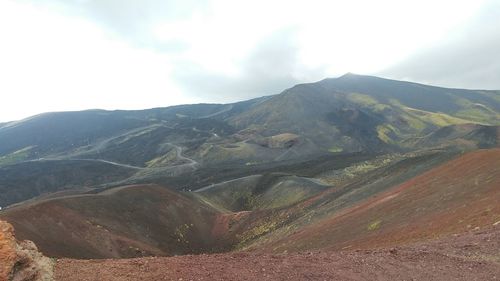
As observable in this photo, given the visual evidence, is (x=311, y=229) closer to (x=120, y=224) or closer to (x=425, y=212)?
(x=425, y=212)

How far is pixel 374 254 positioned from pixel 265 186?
9059cm

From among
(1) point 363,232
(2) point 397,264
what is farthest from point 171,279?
(1) point 363,232

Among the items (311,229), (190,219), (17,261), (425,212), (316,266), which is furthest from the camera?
(190,219)

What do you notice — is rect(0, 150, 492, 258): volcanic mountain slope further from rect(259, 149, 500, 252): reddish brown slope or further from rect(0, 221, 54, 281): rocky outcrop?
rect(0, 221, 54, 281): rocky outcrop

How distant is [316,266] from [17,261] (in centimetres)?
1082

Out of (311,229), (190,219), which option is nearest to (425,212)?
(311,229)

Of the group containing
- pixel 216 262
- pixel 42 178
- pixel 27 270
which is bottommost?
pixel 42 178

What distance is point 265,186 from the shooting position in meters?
112

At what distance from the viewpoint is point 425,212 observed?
3816 cm

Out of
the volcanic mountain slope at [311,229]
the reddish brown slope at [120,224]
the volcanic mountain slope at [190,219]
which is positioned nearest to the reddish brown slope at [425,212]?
the volcanic mountain slope at [311,229]

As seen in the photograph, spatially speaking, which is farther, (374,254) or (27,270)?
(374,254)

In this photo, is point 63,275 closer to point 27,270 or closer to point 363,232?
point 27,270

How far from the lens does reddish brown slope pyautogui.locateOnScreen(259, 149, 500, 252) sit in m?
30.4

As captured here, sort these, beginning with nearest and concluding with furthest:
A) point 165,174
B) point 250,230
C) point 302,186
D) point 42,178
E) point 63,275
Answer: point 63,275, point 250,230, point 302,186, point 165,174, point 42,178
